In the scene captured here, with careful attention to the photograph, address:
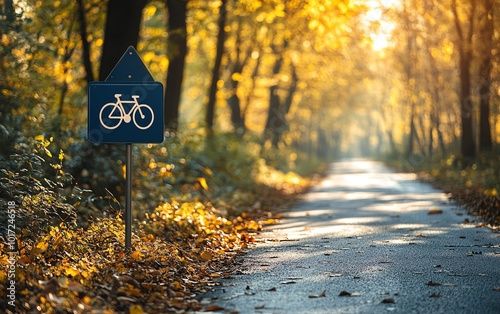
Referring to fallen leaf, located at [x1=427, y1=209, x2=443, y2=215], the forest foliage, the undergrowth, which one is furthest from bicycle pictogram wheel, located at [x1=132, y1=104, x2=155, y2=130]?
fallen leaf, located at [x1=427, y1=209, x2=443, y2=215]

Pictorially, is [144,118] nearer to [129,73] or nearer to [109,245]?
Answer: [129,73]

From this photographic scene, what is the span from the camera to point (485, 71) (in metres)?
27.2

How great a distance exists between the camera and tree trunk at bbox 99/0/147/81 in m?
15.0

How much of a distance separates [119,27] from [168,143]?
3.48m

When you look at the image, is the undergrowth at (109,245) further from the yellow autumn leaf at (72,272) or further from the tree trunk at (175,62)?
the tree trunk at (175,62)

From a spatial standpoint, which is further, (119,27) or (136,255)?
(119,27)

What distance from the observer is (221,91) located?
37.4 metres

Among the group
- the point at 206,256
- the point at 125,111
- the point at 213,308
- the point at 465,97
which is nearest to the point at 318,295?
the point at 213,308

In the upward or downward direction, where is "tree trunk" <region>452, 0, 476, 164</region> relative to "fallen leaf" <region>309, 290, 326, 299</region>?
upward

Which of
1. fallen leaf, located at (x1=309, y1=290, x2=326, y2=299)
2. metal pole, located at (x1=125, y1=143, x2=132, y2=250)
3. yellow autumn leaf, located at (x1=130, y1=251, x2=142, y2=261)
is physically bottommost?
fallen leaf, located at (x1=309, y1=290, x2=326, y2=299)

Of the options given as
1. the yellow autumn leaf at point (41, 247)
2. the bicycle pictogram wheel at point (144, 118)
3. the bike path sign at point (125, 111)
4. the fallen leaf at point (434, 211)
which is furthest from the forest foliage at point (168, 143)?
the bicycle pictogram wheel at point (144, 118)

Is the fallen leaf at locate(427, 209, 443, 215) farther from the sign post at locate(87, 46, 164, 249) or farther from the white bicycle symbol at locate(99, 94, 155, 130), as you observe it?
the white bicycle symbol at locate(99, 94, 155, 130)

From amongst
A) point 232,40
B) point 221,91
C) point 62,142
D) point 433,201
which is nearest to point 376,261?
point 62,142

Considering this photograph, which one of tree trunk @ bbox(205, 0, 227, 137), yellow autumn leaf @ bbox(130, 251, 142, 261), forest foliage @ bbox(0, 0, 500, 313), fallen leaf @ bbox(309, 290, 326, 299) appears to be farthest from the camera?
tree trunk @ bbox(205, 0, 227, 137)
